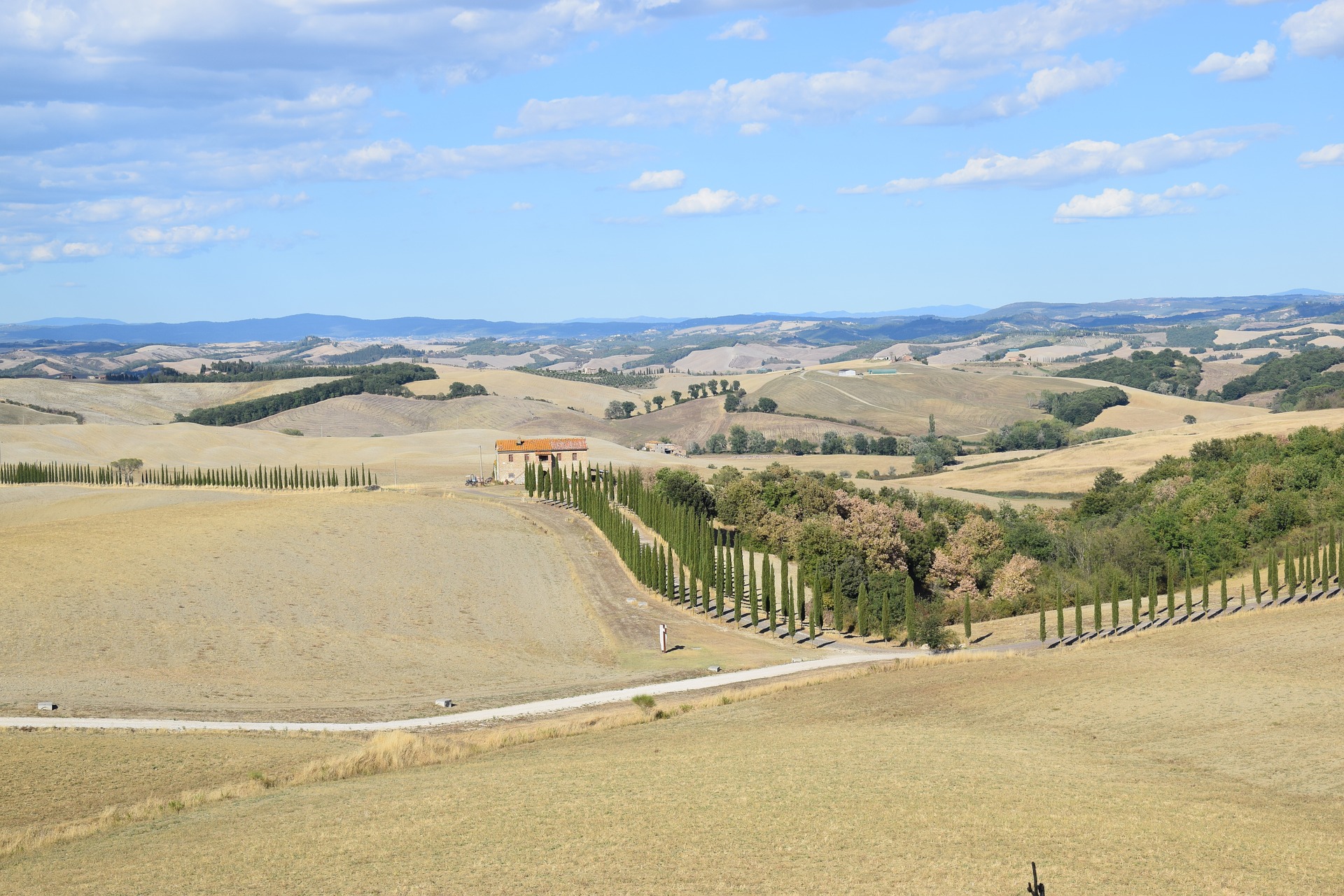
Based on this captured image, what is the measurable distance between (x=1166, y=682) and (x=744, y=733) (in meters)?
13.1

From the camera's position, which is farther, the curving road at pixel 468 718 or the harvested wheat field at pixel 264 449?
the harvested wheat field at pixel 264 449

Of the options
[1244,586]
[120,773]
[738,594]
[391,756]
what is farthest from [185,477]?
[120,773]

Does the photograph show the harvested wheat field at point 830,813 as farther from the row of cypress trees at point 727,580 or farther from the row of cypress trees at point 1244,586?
the row of cypress trees at point 727,580

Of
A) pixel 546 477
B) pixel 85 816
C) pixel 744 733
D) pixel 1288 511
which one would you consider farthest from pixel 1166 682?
pixel 546 477

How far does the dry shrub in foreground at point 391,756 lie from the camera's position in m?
21.9

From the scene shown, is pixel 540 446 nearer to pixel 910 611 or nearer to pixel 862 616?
pixel 862 616

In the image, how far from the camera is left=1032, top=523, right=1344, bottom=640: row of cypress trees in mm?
50625

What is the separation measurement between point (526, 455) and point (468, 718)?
6927 cm

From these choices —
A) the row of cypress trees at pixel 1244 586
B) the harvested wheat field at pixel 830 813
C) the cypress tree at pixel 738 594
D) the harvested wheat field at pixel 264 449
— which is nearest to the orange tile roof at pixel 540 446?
the harvested wheat field at pixel 264 449

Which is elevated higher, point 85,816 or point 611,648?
point 85,816

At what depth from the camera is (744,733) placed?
30750 mm

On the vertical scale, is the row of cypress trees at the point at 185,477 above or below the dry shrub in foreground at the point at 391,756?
below

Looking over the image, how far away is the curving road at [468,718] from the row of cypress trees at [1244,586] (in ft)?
40.5

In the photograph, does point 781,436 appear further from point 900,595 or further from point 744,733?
point 744,733
